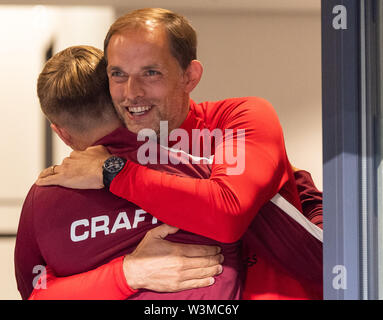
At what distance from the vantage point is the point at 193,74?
1818 mm

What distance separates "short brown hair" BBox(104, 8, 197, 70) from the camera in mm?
1777

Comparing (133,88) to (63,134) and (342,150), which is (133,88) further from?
(342,150)

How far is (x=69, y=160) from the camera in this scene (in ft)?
5.84

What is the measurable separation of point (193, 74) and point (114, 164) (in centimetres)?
38

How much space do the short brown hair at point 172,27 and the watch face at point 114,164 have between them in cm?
34

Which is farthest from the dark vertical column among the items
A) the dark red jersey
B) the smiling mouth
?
the smiling mouth

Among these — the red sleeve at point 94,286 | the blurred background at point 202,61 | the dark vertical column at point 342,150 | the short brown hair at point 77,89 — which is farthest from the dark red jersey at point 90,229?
the dark vertical column at point 342,150

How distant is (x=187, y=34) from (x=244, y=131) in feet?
1.18

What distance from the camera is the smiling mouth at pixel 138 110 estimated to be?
1778 millimetres

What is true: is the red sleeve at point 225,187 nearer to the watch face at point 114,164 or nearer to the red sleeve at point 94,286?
the watch face at point 114,164

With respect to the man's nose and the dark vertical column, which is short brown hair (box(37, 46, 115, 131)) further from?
the dark vertical column

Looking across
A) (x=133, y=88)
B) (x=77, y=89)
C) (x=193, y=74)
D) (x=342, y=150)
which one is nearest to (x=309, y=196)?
(x=342, y=150)
